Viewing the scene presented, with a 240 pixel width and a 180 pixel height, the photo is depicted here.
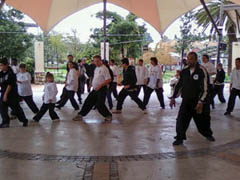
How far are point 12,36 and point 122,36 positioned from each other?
8.43 meters

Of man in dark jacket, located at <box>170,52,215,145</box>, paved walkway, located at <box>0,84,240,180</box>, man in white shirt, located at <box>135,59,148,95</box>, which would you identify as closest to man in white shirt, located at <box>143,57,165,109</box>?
man in white shirt, located at <box>135,59,148,95</box>

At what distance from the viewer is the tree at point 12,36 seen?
22.7m

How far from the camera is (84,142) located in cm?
618

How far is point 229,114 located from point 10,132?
6.31m

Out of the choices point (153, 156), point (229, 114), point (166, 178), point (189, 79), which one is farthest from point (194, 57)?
point (229, 114)

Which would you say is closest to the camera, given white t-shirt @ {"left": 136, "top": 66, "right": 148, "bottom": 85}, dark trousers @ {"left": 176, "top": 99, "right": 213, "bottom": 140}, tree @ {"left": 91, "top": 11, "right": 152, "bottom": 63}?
dark trousers @ {"left": 176, "top": 99, "right": 213, "bottom": 140}

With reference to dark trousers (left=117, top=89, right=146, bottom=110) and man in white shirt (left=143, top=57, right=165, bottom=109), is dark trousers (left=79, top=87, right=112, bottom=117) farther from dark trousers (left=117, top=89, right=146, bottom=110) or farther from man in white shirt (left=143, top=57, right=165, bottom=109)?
man in white shirt (left=143, top=57, right=165, bottom=109)

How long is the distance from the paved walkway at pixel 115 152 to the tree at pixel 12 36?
15.9 m

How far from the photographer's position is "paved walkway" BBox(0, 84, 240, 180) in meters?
4.47

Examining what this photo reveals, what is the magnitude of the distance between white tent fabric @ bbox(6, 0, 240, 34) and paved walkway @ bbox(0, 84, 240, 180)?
8.05 m

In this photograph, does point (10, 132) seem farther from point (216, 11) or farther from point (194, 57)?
point (216, 11)

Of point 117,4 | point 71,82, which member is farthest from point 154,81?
point 117,4

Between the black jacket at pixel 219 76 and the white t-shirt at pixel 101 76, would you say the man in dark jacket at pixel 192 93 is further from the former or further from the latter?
the black jacket at pixel 219 76

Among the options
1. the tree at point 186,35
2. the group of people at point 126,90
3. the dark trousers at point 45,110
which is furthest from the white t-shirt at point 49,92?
the tree at point 186,35
